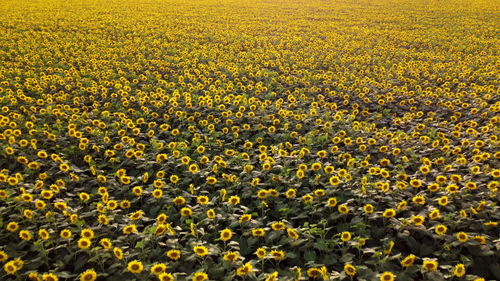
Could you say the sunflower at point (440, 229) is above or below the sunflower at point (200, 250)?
below

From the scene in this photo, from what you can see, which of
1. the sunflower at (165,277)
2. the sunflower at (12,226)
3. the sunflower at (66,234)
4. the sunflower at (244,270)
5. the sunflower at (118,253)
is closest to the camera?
the sunflower at (165,277)

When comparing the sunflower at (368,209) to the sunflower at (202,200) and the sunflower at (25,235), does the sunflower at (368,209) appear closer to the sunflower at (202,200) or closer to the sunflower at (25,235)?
the sunflower at (202,200)

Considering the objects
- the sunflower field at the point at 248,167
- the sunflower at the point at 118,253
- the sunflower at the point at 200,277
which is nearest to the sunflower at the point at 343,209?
the sunflower field at the point at 248,167

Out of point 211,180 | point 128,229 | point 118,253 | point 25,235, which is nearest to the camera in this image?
point 118,253

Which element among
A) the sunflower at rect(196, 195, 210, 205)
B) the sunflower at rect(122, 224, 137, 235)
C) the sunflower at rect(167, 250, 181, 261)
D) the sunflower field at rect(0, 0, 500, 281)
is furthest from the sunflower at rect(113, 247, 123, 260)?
the sunflower at rect(196, 195, 210, 205)

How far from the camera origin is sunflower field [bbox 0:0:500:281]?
3.39m

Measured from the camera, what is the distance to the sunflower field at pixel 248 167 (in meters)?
3.39

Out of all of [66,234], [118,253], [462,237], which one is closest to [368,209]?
[462,237]

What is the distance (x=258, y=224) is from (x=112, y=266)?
154 cm

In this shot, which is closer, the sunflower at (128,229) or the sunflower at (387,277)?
the sunflower at (387,277)

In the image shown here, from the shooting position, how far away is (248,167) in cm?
471

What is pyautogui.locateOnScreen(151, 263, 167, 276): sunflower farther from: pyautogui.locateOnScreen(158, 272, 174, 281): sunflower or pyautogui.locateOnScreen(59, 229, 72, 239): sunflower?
pyautogui.locateOnScreen(59, 229, 72, 239): sunflower

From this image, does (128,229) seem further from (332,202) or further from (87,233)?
(332,202)

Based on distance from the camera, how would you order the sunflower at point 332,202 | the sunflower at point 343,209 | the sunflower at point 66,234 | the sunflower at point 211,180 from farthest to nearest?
the sunflower at point 211,180
the sunflower at point 332,202
the sunflower at point 343,209
the sunflower at point 66,234
